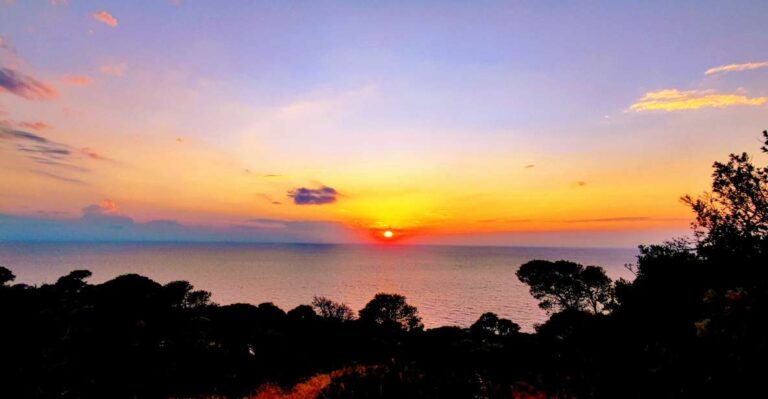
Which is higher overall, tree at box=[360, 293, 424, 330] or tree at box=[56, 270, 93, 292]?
tree at box=[56, 270, 93, 292]

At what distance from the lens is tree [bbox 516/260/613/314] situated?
51003 mm

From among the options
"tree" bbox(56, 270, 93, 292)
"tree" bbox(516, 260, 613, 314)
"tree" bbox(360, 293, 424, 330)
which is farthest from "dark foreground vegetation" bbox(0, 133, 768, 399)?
"tree" bbox(360, 293, 424, 330)

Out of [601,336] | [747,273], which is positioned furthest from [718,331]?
[601,336]

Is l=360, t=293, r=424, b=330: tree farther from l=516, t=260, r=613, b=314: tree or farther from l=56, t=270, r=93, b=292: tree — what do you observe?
l=56, t=270, r=93, b=292: tree

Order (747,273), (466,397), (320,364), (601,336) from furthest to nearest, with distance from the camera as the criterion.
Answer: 1. (320,364)
2. (601,336)
3. (747,273)
4. (466,397)

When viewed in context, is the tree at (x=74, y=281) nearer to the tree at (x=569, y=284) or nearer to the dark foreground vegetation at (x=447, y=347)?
the dark foreground vegetation at (x=447, y=347)

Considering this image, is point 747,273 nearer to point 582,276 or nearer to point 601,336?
point 601,336

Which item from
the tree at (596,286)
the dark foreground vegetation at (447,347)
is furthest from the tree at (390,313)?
the tree at (596,286)

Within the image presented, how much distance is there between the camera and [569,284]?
171 ft

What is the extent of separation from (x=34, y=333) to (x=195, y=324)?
1933 cm

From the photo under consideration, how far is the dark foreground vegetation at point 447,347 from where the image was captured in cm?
938

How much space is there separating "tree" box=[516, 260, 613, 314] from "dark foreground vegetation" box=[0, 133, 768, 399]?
9633mm

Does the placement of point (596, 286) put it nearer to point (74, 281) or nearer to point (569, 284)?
point (569, 284)

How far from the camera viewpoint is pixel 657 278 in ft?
69.4
